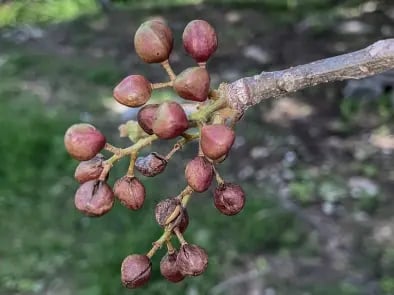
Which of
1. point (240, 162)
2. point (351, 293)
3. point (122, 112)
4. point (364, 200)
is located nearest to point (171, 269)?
point (351, 293)

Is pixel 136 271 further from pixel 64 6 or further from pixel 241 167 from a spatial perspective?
pixel 64 6

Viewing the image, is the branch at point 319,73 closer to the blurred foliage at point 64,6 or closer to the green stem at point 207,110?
the green stem at point 207,110

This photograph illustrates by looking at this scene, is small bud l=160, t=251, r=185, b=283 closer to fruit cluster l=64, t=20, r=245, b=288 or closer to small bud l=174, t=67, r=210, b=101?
fruit cluster l=64, t=20, r=245, b=288

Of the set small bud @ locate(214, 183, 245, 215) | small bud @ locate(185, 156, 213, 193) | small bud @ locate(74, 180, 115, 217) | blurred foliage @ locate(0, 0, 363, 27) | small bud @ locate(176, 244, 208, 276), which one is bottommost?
blurred foliage @ locate(0, 0, 363, 27)

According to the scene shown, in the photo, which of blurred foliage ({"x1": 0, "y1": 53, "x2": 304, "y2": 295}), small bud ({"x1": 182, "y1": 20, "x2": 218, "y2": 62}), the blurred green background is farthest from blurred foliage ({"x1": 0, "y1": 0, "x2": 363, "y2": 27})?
small bud ({"x1": 182, "y1": 20, "x2": 218, "y2": 62})

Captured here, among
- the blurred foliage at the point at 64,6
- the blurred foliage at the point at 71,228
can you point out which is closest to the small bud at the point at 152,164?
the blurred foliage at the point at 71,228

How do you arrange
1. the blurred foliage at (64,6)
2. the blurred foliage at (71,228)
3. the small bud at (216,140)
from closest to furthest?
the small bud at (216,140)
the blurred foliage at (71,228)
the blurred foliage at (64,6)
